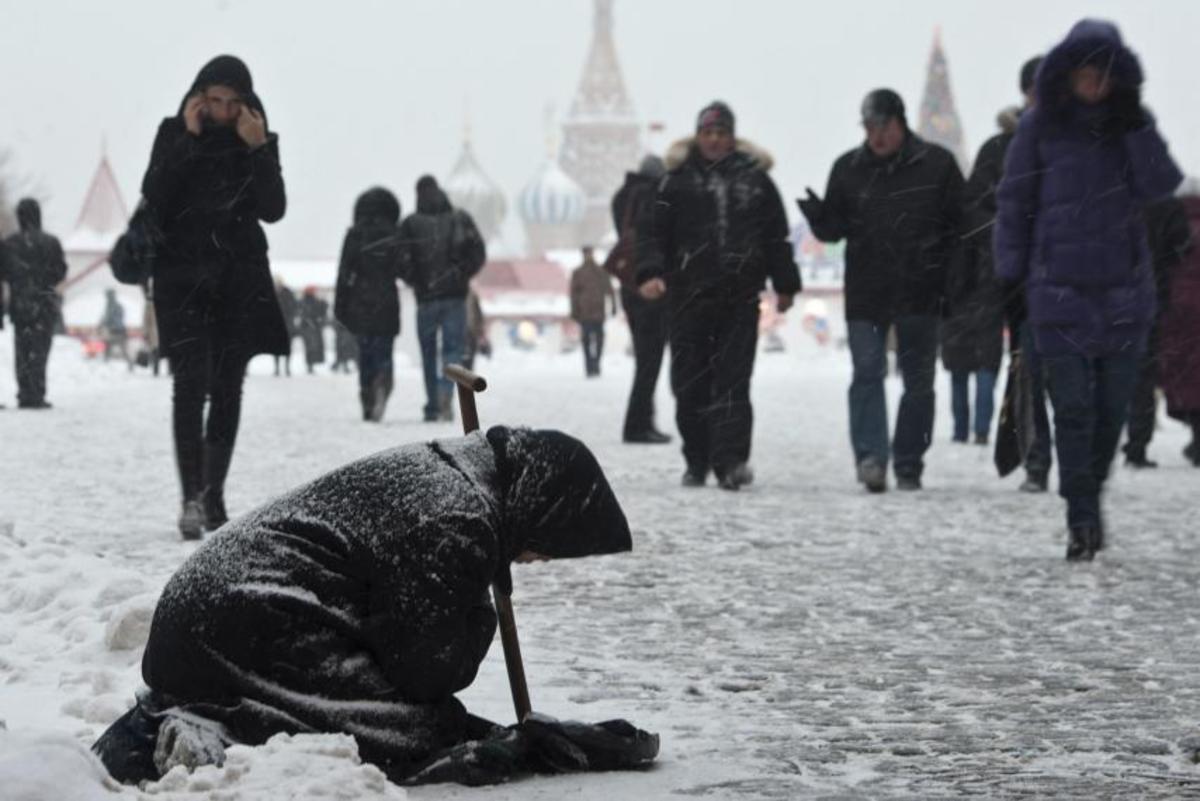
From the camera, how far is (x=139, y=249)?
27.7 feet

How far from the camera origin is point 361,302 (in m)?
18.3

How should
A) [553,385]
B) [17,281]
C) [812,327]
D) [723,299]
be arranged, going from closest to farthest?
[723,299]
[17,281]
[553,385]
[812,327]

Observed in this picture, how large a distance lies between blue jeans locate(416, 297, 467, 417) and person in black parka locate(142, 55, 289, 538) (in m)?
9.10

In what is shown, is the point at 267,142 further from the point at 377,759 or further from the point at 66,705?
the point at 377,759

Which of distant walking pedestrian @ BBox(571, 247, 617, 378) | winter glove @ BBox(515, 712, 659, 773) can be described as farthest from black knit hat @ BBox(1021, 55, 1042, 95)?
distant walking pedestrian @ BBox(571, 247, 617, 378)

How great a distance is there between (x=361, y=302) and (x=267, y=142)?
996 centimetres

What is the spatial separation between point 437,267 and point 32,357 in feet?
15.1

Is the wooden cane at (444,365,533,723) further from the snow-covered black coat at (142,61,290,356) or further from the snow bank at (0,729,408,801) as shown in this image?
the snow-covered black coat at (142,61,290,356)

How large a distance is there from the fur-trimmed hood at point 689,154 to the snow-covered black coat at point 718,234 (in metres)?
0.02

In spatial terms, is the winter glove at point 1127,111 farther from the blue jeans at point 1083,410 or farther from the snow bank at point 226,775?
the snow bank at point 226,775

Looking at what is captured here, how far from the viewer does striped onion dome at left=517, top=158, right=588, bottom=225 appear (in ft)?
463

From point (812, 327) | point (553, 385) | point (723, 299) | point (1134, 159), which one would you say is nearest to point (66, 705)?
point (1134, 159)

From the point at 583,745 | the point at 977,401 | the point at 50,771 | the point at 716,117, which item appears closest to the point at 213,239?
the point at 716,117

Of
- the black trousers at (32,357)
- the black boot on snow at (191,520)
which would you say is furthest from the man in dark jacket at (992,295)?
the black trousers at (32,357)
